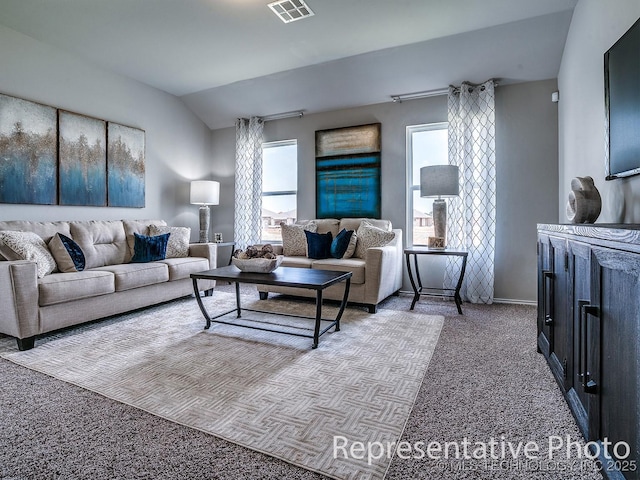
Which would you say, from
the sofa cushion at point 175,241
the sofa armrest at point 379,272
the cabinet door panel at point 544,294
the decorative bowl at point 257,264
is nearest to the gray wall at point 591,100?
the cabinet door panel at point 544,294

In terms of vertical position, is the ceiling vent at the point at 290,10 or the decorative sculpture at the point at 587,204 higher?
the ceiling vent at the point at 290,10

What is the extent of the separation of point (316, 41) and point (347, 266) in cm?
233

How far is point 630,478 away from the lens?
96 cm

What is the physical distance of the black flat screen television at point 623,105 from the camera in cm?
162

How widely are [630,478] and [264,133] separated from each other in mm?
5153

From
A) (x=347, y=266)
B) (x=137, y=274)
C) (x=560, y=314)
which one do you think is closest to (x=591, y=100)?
(x=560, y=314)

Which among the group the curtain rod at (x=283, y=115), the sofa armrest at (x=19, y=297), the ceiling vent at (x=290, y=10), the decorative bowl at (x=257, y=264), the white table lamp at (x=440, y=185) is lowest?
the sofa armrest at (x=19, y=297)

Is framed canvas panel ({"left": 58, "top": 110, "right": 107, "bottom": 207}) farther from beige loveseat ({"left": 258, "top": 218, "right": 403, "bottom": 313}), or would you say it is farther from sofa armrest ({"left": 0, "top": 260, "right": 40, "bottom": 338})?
beige loveseat ({"left": 258, "top": 218, "right": 403, "bottom": 313})

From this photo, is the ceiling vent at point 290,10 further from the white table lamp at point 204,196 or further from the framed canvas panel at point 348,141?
the white table lamp at point 204,196

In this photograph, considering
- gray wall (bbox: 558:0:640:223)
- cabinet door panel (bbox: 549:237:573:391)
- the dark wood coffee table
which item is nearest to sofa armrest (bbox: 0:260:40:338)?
the dark wood coffee table

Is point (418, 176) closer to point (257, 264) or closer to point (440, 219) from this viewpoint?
point (440, 219)

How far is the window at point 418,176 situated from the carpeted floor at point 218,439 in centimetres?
233

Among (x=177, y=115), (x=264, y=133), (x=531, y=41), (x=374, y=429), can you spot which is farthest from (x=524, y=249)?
(x=177, y=115)

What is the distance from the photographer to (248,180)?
5277mm
